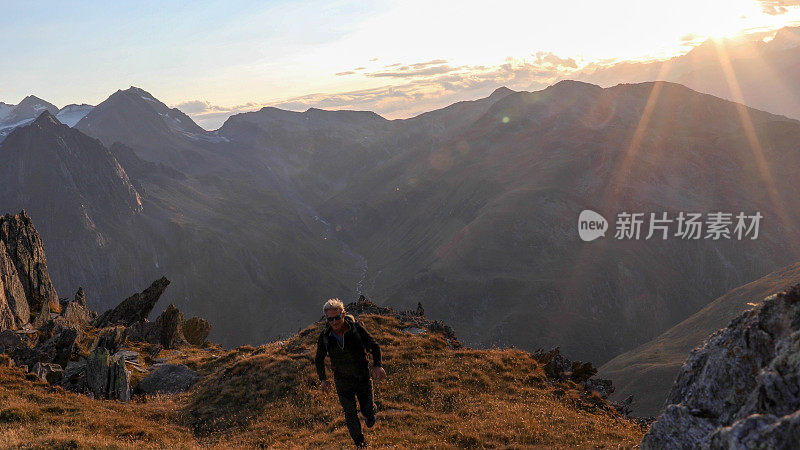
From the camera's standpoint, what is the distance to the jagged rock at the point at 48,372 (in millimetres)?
22288

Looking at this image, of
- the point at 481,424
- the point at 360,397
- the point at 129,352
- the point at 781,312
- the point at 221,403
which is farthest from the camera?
the point at 129,352

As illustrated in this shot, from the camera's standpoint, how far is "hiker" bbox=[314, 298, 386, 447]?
452 inches

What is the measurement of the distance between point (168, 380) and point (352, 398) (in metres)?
18.1

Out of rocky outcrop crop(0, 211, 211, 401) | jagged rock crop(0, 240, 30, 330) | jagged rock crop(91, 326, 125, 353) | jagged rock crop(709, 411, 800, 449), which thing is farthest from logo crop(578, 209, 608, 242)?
jagged rock crop(709, 411, 800, 449)

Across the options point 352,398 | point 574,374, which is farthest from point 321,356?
point 574,374

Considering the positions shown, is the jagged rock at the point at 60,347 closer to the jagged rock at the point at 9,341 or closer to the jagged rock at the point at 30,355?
the jagged rock at the point at 30,355

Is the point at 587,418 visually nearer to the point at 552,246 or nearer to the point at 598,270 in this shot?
the point at 598,270

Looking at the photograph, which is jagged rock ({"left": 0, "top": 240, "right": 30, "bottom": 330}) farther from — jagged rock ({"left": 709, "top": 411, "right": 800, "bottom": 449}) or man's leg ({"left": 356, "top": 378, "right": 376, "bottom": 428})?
jagged rock ({"left": 709, "top": 411, "right": 800, "bottom": 449})

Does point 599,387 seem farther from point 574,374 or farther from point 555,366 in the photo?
point 555,366

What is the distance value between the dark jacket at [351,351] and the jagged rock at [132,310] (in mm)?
42551

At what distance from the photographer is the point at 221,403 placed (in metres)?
20.6

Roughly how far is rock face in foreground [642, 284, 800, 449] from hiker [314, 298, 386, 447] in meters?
Result: 6.49

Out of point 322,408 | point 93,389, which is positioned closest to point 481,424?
point 322,408

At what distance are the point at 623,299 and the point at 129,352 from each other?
169 m
